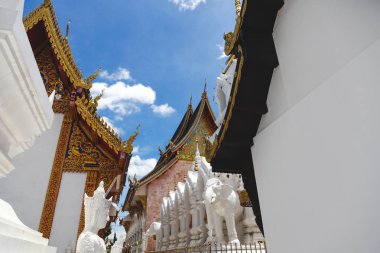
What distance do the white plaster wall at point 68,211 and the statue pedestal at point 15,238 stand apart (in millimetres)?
3814

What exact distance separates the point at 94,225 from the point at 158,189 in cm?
1004

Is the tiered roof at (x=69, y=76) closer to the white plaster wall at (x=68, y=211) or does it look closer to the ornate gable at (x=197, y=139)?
the white plaster wall at (x=68, y=211)

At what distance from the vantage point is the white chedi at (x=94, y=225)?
3.50 metres

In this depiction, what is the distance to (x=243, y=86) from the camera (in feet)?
7.85

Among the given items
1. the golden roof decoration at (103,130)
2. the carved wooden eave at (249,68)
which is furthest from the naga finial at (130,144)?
the carved wooden eave at (249,68)

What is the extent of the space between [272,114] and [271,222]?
0.91 meters

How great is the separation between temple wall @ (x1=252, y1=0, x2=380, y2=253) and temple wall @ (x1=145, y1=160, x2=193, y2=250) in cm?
1184

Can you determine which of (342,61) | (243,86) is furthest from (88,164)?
(342,61)

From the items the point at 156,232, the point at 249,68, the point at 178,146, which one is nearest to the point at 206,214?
the point at 156,232

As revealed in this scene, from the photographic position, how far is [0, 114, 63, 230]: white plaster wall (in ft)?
16.7

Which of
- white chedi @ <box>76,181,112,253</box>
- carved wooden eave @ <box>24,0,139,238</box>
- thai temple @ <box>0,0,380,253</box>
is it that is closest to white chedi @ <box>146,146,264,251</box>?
thai temple @ <box>0,0,380,253</box>

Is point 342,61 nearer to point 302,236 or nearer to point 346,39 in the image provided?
point 346,39

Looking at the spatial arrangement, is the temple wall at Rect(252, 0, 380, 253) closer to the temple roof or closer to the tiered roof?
the tiered roof

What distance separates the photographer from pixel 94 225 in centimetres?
394
